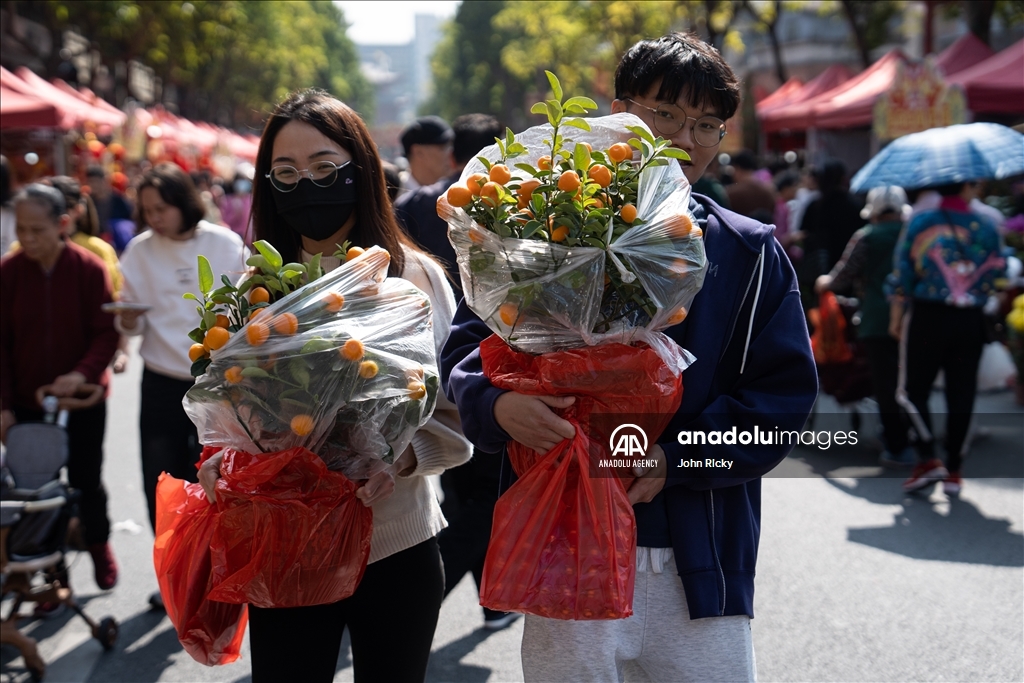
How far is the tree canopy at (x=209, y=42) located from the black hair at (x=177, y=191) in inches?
89.8

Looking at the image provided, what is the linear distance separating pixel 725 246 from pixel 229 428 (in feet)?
3.45

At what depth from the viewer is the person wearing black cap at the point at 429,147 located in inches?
235

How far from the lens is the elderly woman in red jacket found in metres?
4.61

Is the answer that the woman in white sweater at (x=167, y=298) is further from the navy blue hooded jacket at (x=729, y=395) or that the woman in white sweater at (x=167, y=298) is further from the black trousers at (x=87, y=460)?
the navy blue hooded jacket at (x=729, y=395)

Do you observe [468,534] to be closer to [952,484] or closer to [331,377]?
[331,377]

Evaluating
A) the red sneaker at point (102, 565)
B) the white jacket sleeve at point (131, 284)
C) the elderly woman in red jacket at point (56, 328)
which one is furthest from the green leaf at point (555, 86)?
the red sneaker at point (102, 565)

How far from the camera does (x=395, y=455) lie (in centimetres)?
215

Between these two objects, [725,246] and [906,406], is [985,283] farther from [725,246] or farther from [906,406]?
[725,246]

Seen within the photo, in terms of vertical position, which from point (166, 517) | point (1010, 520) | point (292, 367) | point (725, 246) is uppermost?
point (725, 246)

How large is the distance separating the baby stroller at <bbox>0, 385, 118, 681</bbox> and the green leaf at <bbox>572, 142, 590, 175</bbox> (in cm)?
306

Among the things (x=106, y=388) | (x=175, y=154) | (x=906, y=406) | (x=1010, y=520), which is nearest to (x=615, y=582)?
(x=106, y=388)

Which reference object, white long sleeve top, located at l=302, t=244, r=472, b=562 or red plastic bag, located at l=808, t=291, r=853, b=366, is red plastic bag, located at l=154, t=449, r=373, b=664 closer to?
white long sleeve top, located at l=302, t=244, r=472, b=562

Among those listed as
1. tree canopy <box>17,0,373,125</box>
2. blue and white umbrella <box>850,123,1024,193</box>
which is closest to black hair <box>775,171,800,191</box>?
blue and white umbrella <box>850,123,1024,193</box>

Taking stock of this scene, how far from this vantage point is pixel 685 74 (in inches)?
83.2
